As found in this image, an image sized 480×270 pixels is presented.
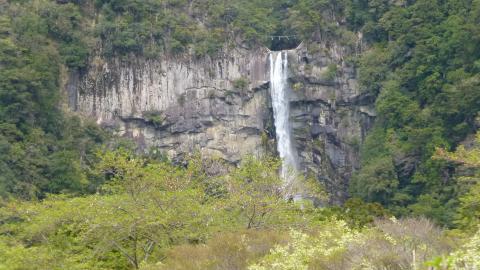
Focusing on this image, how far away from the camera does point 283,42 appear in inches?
1874

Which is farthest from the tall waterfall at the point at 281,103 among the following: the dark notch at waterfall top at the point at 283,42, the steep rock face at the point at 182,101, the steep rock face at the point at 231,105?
the dark notch at waterfall top at the point at 283,42

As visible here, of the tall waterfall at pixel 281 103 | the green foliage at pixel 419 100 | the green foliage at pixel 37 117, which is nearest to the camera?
the green foliage at pixel 37 117

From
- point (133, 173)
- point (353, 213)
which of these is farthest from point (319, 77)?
point (133, 173)

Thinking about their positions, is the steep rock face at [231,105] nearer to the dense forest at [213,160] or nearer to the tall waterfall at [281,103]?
the tall waterfall at [281,103]

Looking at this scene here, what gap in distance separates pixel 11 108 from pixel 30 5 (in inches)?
264

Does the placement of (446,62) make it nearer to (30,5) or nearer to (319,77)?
(319,77)

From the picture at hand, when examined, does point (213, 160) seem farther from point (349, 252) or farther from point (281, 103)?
point (349, 252)

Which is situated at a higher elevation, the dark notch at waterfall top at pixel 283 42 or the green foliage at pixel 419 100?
the dark notch at waterfall top at pixel 283 42

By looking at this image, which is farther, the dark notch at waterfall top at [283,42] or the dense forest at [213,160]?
the dark notch at waterfall top at [283,42]

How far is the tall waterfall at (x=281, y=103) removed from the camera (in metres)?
45.4

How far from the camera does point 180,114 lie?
147ft

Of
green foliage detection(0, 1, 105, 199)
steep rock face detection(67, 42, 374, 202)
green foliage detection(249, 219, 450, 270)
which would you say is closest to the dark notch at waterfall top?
steep rock face detection(67, 42, 374, 202)

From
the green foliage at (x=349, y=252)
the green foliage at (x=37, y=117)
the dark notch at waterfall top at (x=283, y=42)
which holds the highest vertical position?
the dark notch at waterfall top at (x=283, y=42)

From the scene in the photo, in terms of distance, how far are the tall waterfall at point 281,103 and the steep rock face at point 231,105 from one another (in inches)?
12.7
